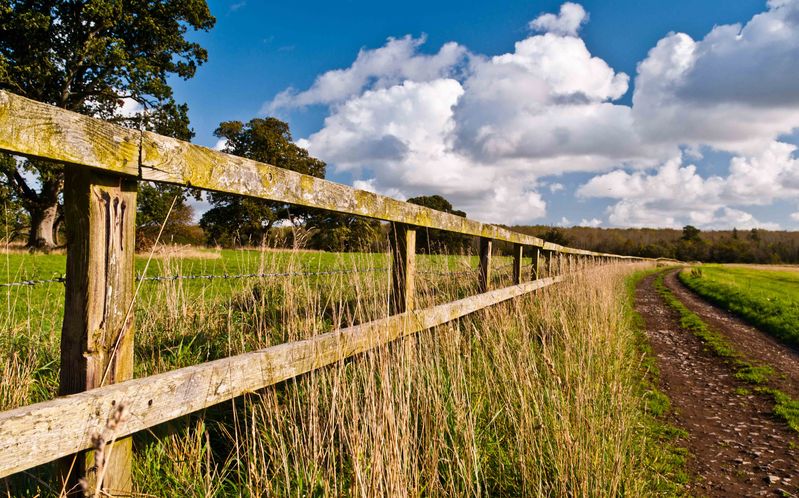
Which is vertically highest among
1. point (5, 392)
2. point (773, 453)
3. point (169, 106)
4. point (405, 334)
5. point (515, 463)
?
point (169, 106)

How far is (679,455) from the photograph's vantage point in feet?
14.1

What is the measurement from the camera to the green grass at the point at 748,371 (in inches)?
226

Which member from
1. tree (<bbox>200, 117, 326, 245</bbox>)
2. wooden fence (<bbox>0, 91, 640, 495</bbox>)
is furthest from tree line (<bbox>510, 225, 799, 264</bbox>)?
wooden fence (<bbox>0, 91, 640, 495</bbox>)

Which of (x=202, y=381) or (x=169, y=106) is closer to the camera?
(x=202, y=381)

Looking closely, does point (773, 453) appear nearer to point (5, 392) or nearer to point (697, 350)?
point (697, 350)

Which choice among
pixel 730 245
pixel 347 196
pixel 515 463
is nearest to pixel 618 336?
pixel 515 463

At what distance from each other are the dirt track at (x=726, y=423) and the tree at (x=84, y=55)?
20.8 m

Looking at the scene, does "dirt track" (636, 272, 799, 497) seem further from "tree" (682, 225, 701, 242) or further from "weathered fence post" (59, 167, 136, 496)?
"tree" (682, 225, 701, 242)

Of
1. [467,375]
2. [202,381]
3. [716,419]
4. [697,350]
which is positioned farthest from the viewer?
[697,350]

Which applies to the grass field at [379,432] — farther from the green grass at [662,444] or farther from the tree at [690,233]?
the tree at [690,233]

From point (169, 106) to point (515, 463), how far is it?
2437 centimetres

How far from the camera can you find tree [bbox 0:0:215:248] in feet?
61.3

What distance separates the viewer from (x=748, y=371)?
25.3ft

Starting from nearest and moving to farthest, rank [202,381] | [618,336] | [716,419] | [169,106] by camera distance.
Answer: [202,381], [716,419], [618,336], [169,106]
